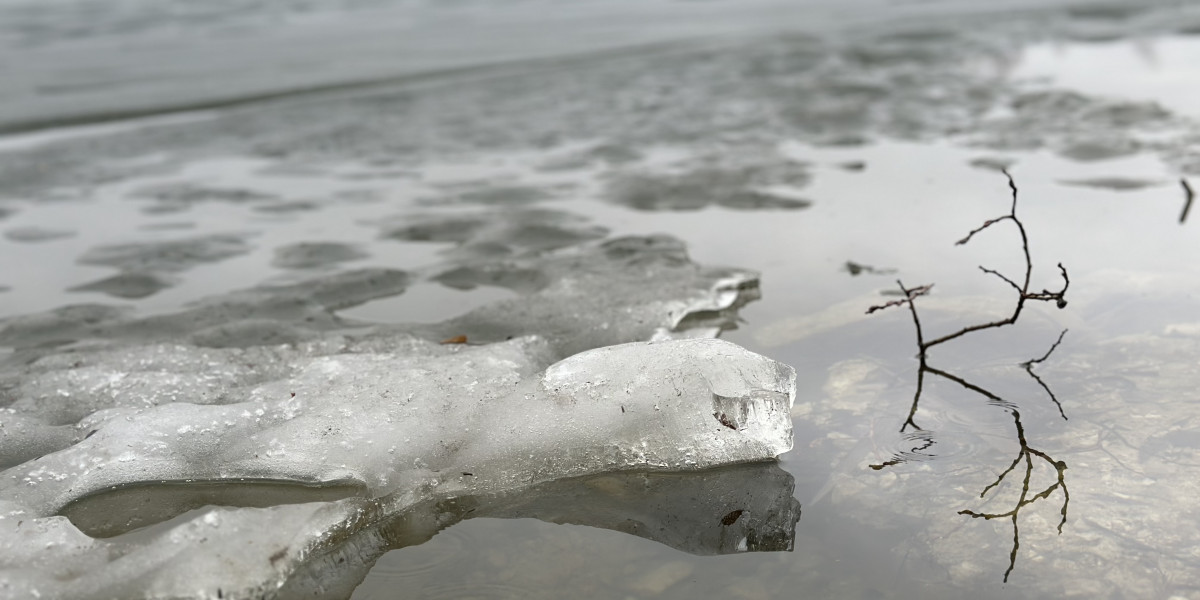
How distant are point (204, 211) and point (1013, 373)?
10.4 ft

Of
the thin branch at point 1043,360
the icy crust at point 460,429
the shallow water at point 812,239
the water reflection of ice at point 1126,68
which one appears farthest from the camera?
the water reflection of ice at point 1126,68

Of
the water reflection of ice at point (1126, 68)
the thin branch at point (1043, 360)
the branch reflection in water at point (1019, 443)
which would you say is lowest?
the branch reflection in water at point (1019, 443)

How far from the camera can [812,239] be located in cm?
305

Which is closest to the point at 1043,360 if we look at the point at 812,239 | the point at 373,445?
the point at 812,239

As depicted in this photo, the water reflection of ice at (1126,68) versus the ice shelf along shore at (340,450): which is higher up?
the water reflection of ice at (1126,68)

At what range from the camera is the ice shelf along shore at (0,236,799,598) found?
58.0 inches

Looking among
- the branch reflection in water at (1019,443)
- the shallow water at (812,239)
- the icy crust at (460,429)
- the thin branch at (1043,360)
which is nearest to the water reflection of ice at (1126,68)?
the shallow water at (812,239)

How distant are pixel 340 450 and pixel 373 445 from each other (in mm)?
59

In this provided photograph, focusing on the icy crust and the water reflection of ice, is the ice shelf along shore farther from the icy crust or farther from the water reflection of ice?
the water reflection of ice

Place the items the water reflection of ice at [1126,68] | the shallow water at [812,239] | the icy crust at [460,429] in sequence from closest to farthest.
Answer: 1. the shallow water at [812,239]
2. the icy crust at [460,429]
3. the water reflection of ice at [1126,68]

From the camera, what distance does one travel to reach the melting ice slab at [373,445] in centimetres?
147

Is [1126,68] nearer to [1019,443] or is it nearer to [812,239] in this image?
[812,239]

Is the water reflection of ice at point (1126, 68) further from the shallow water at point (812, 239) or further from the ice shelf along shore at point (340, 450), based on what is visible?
the ice shelf along shore at point (340, 450)

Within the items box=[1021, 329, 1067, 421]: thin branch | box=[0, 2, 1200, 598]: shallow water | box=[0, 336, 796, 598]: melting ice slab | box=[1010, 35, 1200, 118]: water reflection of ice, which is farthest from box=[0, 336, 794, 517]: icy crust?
box=[1010, 35, 1200, 118]: water reflection of ice
